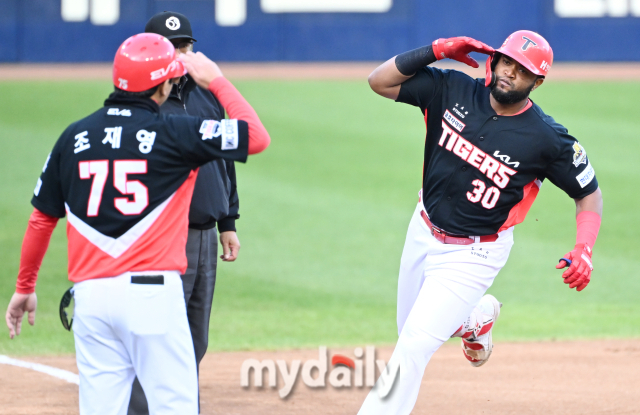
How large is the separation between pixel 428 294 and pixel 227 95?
5.26 feet

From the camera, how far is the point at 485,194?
14.0 ft

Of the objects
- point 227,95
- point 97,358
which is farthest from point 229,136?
point 97,358

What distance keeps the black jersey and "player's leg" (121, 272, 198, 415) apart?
1790 millimetres

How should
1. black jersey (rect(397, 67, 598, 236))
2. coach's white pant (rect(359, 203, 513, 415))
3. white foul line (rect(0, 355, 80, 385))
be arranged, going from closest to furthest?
coach's white pant (rect(359, 203, 513, 415)) < black jersey (rect(397, 67, 598, 236)) < white foul line (rect(0, 355, 80, 385))

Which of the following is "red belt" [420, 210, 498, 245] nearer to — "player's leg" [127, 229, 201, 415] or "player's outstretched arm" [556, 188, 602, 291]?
"player's outstretched arm" [556, 188, 602, 291]

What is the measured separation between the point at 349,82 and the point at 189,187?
1965 cm

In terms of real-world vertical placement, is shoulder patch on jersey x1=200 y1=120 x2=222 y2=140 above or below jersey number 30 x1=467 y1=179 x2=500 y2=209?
above

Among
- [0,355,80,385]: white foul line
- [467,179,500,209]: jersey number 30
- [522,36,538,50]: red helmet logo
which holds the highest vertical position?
[522,36,538,50]: red helmet logo

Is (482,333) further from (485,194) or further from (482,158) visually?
(482,158)

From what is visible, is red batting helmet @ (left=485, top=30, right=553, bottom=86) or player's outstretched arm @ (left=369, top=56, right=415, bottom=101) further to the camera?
player's outstretched arm @ (left=369, top=56, right=415, bottom=101)

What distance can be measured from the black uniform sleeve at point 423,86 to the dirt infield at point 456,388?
2.02m

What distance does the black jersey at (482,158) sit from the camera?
4.23 metres

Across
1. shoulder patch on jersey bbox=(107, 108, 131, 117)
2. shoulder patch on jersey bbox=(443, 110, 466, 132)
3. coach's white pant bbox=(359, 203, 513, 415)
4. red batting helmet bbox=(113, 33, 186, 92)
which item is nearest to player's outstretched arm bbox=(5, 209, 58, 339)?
shoulder patch on jersey bbox=(107, 108, 131, 117)

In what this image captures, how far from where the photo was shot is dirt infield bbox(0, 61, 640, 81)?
73.4 ft
